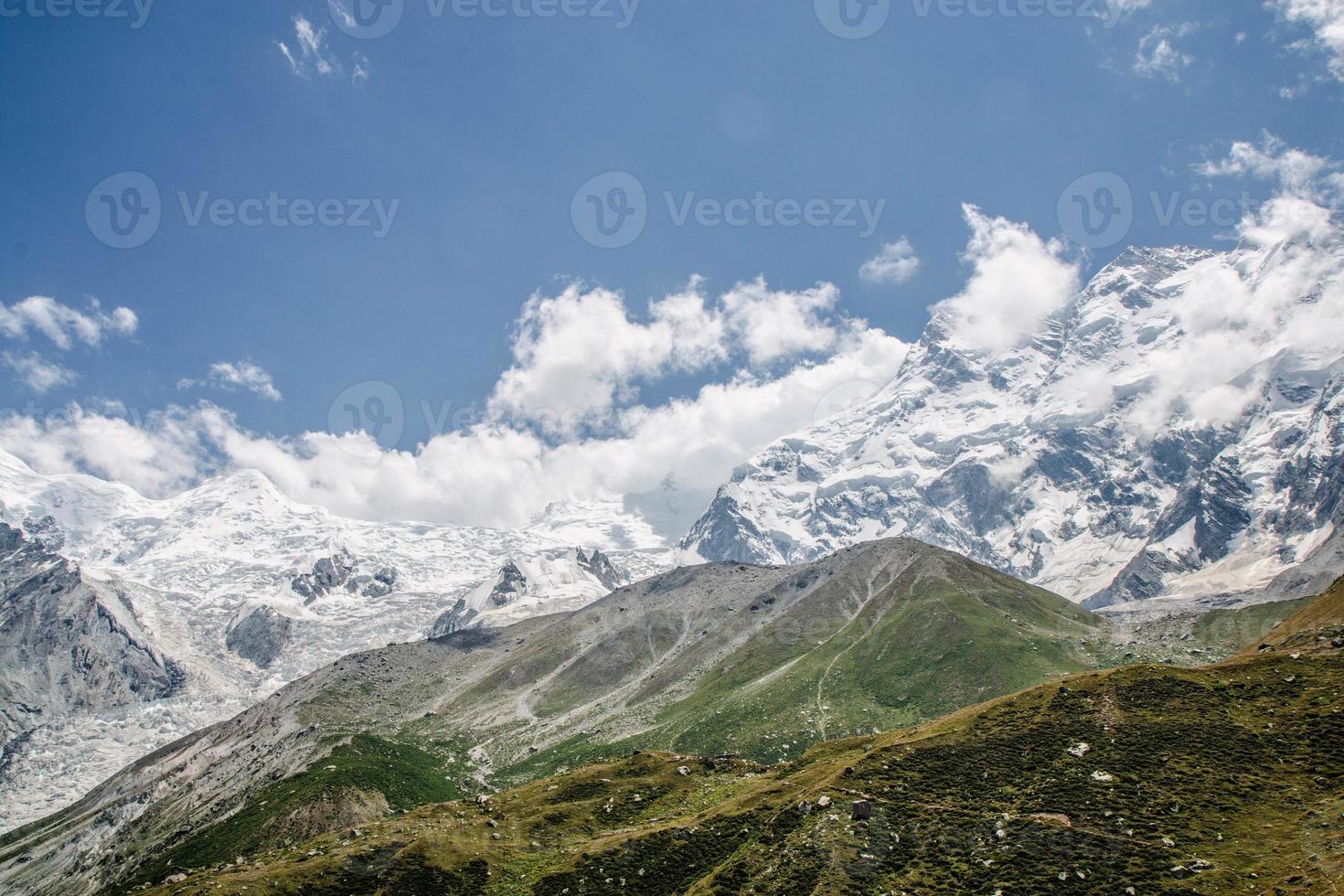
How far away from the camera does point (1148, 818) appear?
160ft

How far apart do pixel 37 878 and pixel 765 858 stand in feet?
736

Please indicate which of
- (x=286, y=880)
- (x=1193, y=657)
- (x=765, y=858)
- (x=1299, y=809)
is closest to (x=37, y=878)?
(x=286, y=880)

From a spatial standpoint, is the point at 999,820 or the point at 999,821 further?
the point at 999,820

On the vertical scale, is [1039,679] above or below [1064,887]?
below

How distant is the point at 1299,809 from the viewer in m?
46.4

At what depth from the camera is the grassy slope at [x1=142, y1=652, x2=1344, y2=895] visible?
45.5 meters

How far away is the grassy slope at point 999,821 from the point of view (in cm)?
4547

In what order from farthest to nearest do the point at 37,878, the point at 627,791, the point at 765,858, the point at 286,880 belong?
the point at 37,878
the point at 627,791
the point at 286,880
the point at 765,858

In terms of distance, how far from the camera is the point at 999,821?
5106cm

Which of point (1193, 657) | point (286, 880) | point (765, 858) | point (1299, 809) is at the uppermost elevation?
point (286, 880)

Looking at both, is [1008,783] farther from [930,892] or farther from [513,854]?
[513,854]

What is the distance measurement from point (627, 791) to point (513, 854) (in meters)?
17.3

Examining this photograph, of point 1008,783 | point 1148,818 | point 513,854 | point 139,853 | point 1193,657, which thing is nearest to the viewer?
point 1148,818

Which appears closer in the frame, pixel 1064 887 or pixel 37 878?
pixel 1064 887
